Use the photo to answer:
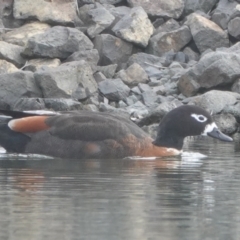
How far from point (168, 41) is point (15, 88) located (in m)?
6.00

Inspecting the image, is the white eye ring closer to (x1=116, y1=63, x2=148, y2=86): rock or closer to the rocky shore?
the rocky shore

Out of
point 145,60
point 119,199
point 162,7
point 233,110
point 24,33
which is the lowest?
point 119,199

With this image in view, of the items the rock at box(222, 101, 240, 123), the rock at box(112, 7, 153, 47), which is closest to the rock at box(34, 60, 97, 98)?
the rock at box(222, 101, 240, 123)

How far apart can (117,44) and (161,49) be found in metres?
1.17

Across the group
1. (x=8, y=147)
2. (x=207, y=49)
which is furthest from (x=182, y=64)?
(x=8, y=147)

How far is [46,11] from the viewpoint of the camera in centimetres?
2644

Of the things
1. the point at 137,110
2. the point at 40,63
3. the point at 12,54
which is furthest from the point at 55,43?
the point at 137,110

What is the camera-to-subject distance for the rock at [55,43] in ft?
80.0

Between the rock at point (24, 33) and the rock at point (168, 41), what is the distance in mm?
2531

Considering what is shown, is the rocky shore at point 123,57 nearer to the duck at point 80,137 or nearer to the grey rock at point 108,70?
the grey rock at point 108,70

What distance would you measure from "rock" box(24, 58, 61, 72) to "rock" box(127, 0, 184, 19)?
413 cm

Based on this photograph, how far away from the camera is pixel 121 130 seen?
527 inches

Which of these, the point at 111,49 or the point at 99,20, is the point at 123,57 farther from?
the point at 99,20

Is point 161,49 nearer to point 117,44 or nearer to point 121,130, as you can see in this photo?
point 117,44
